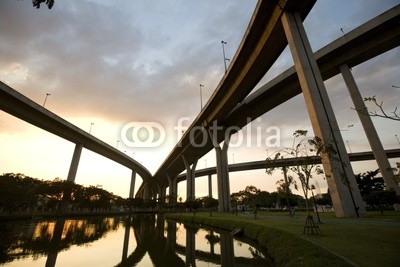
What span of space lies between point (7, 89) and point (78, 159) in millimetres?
26101

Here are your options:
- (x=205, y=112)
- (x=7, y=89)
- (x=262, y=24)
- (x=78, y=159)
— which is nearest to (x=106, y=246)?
(x=262, y=24)

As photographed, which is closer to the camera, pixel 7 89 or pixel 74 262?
pixel 74 262

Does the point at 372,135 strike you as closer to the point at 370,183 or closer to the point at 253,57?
the point at 253,57

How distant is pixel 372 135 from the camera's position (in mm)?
29922

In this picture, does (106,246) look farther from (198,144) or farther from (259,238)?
(198,144)

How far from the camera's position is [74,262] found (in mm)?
10711

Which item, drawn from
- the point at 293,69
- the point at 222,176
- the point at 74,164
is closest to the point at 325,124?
the point at 293,69

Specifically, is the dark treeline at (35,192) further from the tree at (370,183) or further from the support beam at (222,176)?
the tree at (370,183)

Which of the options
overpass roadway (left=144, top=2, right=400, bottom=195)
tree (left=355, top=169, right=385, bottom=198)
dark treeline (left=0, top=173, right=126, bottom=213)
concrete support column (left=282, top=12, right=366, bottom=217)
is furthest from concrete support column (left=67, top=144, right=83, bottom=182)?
tree (left=355, top=169, right=385, bottom=198)

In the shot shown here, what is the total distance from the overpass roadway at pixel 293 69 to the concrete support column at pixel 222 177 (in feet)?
11.8

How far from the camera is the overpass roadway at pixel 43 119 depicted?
39.3 m

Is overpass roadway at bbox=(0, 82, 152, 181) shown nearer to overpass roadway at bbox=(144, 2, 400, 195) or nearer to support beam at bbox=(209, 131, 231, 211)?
overpass roadway at bbox=(144, 2, 400, 195)

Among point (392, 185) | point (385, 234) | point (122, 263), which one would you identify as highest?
point (392, 185)

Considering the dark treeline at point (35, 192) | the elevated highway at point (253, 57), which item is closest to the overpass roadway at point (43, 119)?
the dark treeline at point (35, 192)
